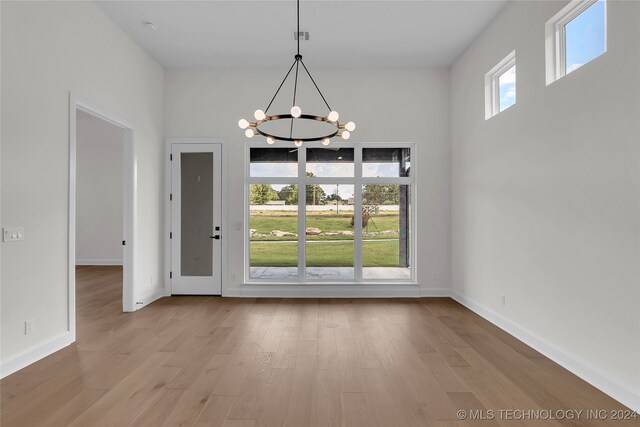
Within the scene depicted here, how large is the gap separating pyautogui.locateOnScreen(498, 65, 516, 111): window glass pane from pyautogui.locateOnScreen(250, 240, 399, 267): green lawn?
9.07 ft

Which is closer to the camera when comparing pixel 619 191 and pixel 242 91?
pixel 619 191

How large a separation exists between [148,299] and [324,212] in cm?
300

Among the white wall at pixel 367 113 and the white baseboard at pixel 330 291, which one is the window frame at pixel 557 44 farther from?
the white baseboard at pixel 330 291

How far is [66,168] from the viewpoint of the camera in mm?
3643

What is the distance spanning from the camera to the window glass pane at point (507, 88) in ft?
13.9

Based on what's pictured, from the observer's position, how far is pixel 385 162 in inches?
236

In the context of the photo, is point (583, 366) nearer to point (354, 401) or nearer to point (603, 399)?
point (603, 399)

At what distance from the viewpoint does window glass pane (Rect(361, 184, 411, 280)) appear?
19.6ft

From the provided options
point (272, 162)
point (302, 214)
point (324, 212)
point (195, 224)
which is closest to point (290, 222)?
point (302, 214)

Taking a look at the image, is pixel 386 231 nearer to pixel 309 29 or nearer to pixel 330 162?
pixel 330 162

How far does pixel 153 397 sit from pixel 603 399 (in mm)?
3266

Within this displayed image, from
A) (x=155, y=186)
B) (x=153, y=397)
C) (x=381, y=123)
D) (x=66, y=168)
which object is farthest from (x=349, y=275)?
(x=66, y=168)

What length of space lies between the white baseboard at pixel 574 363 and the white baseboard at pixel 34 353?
15.4 feet

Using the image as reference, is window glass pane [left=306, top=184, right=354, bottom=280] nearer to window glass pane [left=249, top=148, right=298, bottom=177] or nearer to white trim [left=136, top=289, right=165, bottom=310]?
window glass pane [left=249, top=148, right=298, bottom=177]
